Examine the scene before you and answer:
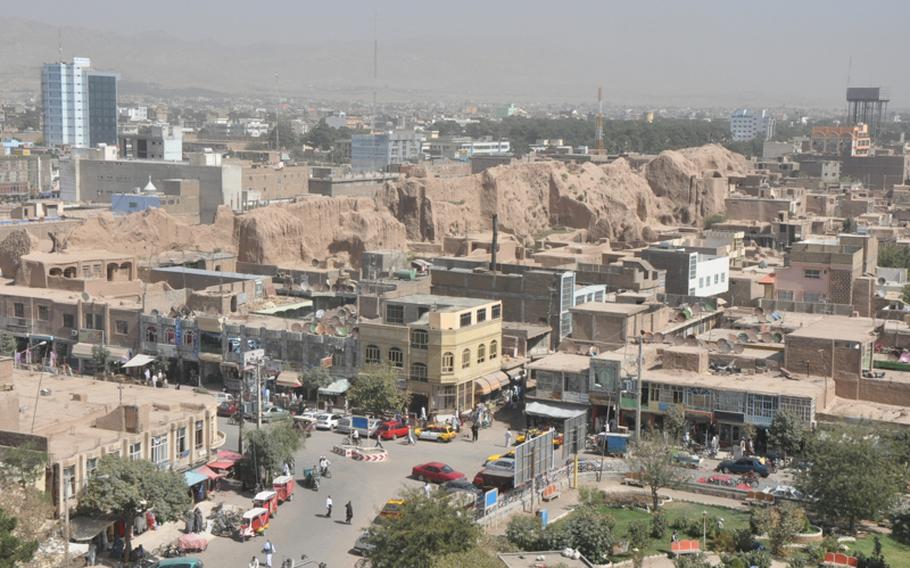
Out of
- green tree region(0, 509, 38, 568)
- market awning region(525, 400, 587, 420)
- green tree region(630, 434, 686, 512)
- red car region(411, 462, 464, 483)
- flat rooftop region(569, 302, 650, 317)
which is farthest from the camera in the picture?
flat rooftop region(569, 302, 650, 317)

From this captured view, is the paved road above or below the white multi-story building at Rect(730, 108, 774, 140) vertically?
below

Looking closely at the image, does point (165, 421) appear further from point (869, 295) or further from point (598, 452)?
point (869, 295)

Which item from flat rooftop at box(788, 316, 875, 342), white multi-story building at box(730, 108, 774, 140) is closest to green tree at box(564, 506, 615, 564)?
flat rooftop at box(788, 316, 875, 342)

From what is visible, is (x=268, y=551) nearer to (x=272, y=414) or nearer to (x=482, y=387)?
(x=272, y=414)

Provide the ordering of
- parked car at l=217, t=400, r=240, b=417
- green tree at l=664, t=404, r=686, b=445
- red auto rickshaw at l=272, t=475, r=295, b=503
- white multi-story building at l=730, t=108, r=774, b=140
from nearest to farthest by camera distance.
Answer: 1. red auto rickshaw at l=272, t=475, r=295, b=503
2. green tree at l=664, t=404, r=686, b=445
3. parked car at l=217, t=400, r=240, b=417
4. white multi-story building at l=730, t=108, r=774, b=140

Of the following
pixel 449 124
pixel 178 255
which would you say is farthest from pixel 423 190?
pixel 449 124

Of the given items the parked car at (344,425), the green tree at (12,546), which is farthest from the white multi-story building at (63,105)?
the green tree at (12,546)

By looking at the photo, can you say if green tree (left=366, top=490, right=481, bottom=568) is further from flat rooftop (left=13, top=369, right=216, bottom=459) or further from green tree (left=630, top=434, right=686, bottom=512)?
flat rooftop (left=13, top=369, right=216, bottom=459)

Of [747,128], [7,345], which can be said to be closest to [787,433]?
[7,345]
